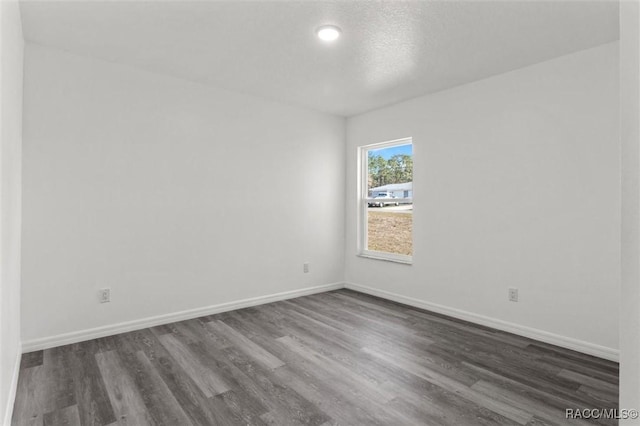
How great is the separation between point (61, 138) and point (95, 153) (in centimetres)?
26

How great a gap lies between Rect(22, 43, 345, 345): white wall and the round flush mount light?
1612 millimetres

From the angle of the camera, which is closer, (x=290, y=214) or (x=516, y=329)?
(x=516, y=329)

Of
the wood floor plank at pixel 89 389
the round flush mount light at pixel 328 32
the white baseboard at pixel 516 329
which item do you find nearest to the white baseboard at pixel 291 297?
the white baseboard at pixel 516 329

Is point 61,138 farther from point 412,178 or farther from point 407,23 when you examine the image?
point 412,178

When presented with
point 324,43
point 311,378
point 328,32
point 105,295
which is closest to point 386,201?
point 324,43

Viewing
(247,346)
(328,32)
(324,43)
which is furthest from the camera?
(247,346)

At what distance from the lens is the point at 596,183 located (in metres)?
2.75

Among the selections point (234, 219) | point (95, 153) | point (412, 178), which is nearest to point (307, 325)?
point (234, 219)

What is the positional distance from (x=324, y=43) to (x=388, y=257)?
9.00 ft

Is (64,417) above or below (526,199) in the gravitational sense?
below

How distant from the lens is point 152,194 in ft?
11.0

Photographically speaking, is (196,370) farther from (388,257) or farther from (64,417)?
(388,257)

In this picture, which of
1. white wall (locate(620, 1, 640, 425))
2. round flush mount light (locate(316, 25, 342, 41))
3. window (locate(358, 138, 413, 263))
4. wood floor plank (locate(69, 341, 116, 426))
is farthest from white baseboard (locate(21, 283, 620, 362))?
A: round flush mount light (locate(316, 25, 342, 41))

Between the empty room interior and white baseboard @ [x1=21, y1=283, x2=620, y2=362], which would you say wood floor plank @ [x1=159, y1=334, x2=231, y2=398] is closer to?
the empty room interior
